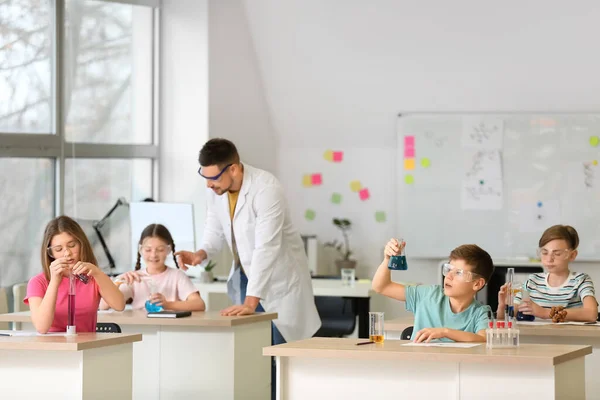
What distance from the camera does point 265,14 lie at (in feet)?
24.6

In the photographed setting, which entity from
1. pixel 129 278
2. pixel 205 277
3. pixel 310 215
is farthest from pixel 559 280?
pixel 310 215

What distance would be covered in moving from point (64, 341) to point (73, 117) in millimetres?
3427

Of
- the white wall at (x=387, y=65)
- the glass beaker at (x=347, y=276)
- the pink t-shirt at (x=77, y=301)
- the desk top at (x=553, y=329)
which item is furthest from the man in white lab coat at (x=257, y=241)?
the white wall at (x=387, y=65)

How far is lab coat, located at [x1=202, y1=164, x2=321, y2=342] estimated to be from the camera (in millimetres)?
4555

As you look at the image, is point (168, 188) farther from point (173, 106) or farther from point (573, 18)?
point (573, 18)

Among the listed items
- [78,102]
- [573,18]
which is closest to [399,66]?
[573,18]

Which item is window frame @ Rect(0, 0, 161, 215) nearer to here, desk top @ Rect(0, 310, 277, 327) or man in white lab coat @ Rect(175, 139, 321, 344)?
man in white lab coat @ Rect(175, 139, 321, 344)

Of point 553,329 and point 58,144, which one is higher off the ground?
point 58,144

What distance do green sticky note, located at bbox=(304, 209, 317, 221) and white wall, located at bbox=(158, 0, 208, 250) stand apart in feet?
4.62

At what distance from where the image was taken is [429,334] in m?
3.23

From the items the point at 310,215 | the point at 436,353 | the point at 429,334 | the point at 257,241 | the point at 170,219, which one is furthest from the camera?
the point at 310,215

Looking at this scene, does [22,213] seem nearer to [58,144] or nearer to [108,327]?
[58,144]

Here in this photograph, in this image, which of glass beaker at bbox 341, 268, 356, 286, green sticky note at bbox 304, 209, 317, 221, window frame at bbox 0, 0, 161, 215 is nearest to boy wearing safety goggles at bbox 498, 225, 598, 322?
glass beaker at bbox 341, 268, 356, 286

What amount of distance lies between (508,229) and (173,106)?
285 centimetres
